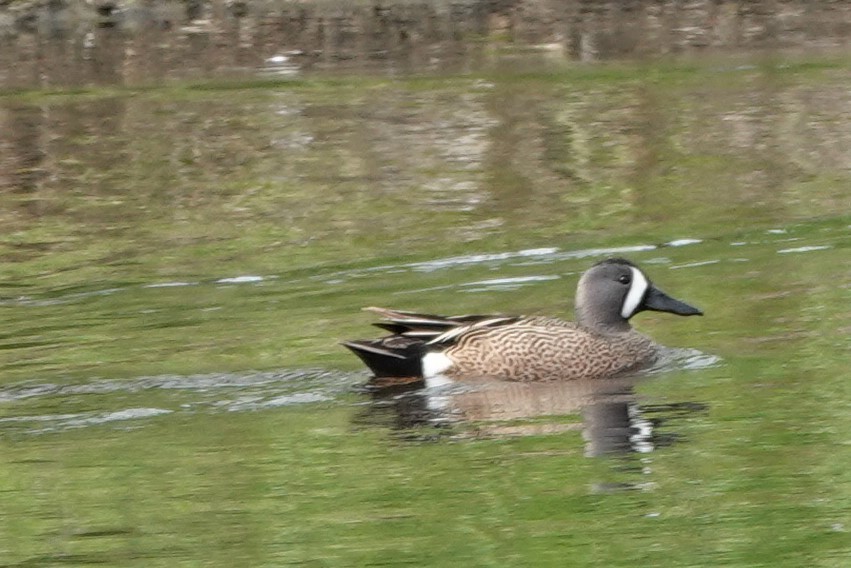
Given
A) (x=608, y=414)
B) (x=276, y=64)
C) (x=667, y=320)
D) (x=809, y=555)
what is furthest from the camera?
(x=276, y=64)

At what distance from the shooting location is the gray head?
11281 millimetres

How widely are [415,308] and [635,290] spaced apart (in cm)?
194

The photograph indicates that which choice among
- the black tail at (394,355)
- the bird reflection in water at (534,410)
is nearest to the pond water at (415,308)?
the bird reflection in water at (534,410)

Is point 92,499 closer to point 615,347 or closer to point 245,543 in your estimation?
point 245,543

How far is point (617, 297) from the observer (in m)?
11.3

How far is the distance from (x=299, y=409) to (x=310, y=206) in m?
7.15

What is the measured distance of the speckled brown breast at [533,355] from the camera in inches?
423

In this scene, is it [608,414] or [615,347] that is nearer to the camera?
[608,414]

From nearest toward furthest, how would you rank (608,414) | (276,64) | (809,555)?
(809,555) < (608,414) < (276,64)

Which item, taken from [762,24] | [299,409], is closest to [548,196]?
[299,409]

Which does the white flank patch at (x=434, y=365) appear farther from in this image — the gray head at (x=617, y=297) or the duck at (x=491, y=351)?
the gray head at (x=617, y=297)

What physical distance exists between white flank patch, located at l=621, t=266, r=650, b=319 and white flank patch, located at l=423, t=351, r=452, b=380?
119 cm

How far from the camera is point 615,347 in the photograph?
432 inches

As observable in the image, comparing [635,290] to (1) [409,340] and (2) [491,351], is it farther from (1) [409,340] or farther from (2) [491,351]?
(1) [409,340]
